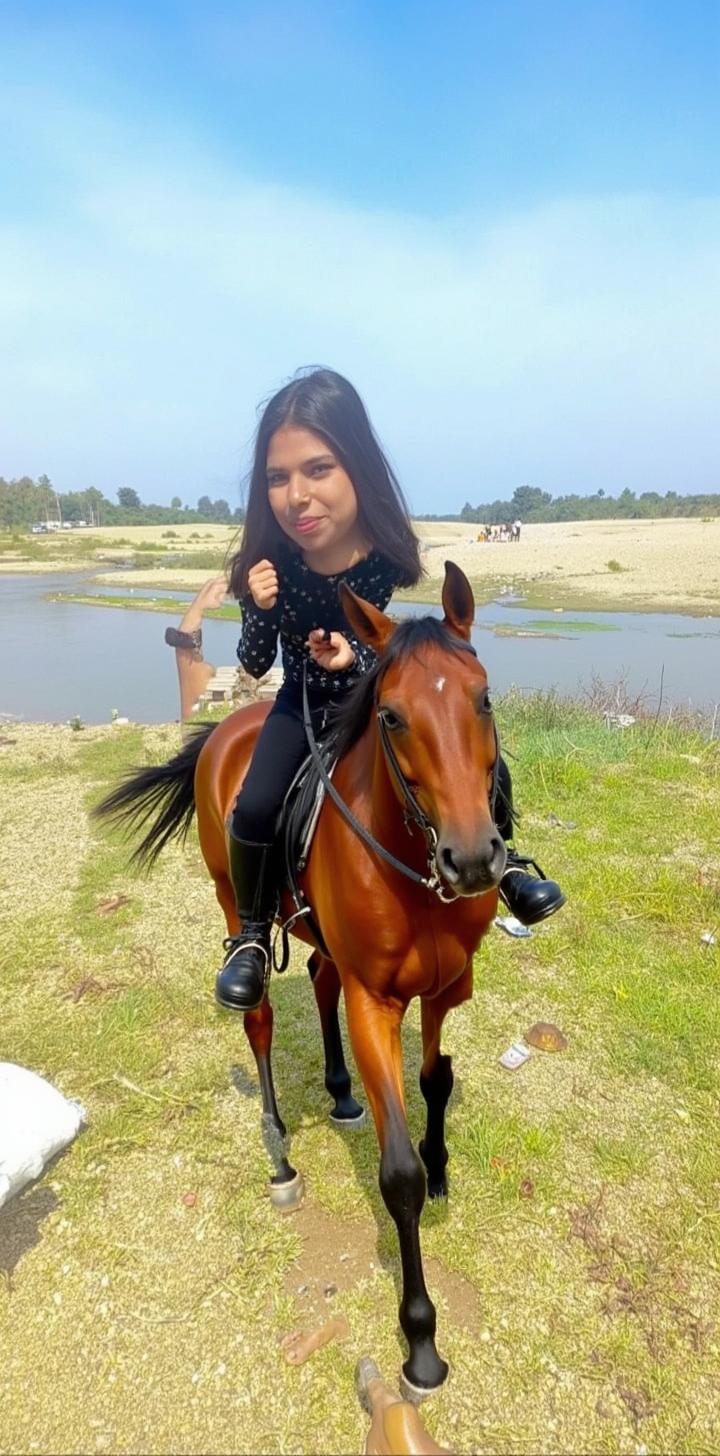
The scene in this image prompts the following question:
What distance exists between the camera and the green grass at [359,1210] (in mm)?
2180

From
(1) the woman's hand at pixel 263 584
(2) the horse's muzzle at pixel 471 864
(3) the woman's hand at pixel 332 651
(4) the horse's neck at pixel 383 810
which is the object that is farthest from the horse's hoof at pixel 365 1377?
(1) the woman's hand at pixel 263 584

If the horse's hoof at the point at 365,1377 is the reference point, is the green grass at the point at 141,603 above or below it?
below

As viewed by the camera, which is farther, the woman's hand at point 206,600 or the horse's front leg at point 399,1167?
the woman's hand at point 206,600

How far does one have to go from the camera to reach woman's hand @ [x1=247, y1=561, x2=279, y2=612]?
2.41 meters

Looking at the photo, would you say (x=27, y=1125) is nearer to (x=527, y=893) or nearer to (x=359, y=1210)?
(x=359, y=1210)

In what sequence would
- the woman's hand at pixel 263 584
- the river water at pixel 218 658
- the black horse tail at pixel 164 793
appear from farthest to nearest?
the river water at pixel 218 658
the black horse tail at pixel 164 793
the woman's hand at pixel 263 584

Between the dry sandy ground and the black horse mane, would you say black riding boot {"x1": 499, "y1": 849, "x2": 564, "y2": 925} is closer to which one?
the black horse mane

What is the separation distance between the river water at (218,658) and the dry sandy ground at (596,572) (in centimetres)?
262

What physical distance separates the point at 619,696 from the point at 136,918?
753 centimetres

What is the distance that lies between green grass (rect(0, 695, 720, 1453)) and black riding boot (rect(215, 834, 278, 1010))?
91 centimetres

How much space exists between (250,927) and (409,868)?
1146mm

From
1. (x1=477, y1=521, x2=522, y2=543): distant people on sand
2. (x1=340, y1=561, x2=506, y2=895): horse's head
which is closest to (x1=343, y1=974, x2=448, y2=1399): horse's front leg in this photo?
(x1=340, y1=561, x2=506, y2=895): horse's head

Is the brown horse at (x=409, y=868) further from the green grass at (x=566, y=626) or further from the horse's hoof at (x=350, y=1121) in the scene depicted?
the green grass at (x=566, y=626)

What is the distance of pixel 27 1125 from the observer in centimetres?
270
